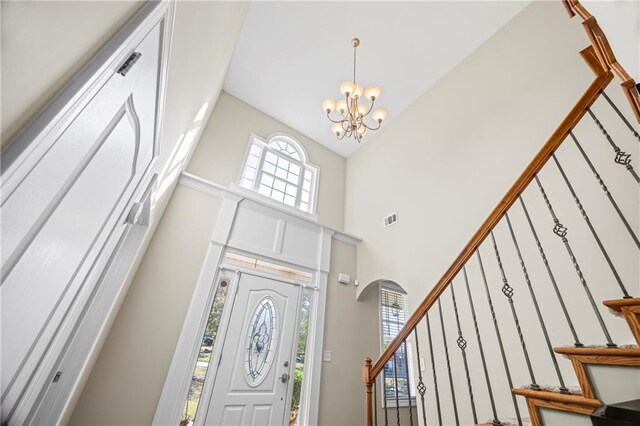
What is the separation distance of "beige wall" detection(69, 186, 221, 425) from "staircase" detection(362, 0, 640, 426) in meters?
2.12

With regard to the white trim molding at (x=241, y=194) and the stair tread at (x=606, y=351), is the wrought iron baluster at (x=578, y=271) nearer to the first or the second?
the stair tread at (x=606, y=351)

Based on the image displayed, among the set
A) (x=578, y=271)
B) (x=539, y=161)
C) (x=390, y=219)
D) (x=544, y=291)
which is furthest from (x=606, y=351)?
A: (x=390, y=219)

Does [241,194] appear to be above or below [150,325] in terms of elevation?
above

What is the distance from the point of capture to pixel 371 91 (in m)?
3.38

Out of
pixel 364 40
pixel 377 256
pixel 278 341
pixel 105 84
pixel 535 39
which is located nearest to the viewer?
pixel 105 84

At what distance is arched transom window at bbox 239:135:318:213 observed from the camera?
15.3 feet

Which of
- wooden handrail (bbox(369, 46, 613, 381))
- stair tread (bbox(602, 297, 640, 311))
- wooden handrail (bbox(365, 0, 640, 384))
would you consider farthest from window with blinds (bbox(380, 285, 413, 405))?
stair tread (bbox(602, 297, 640, 311))

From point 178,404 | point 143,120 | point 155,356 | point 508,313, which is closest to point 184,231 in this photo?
point 155,356

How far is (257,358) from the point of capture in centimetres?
336

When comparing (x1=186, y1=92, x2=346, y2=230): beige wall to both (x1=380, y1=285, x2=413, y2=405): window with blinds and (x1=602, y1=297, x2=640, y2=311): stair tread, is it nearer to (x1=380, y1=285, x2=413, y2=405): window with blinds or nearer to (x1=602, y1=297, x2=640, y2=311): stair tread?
A: (x1=380, y1=285, x2=413, y2=405): window with blinds

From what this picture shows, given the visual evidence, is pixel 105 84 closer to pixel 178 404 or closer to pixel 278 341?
pixel 178 404

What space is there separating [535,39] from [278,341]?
4.97 meters

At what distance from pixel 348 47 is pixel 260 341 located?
4.43 meters

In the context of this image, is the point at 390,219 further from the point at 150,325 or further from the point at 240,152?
the point at 150,325
